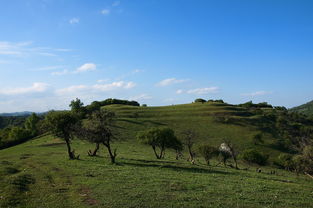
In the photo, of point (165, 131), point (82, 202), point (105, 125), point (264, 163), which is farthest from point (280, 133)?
point (82, 202)

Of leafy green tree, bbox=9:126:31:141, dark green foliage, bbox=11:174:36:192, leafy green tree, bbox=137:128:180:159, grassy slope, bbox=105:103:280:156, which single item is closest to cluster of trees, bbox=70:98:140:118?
grassy slope, bbox=105:103:280:156

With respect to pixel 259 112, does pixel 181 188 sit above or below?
below

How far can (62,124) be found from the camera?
1642 inches

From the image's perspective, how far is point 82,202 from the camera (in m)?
17.8

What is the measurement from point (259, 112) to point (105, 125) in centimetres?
10659

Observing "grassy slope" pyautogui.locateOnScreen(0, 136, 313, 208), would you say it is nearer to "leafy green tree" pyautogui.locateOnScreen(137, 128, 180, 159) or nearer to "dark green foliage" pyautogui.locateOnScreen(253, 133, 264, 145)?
"leafy green tree" pyautogui.locateOnScreen(137, 128, 180, 159)

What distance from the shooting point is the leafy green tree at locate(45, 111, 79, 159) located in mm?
41438

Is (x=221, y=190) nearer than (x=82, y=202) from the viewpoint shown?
No

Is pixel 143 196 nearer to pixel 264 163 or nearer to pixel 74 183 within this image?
pixel 74 183

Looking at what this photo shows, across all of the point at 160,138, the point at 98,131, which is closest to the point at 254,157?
the point at 160,138

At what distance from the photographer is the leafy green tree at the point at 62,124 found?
1631 inches

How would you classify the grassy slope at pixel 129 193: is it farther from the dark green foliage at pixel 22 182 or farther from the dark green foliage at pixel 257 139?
the dark green foliage at pixel 257 139

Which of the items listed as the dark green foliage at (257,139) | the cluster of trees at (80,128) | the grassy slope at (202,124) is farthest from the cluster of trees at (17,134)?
the dark green foliage at (257,139)

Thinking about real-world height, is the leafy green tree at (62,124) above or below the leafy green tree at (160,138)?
above
